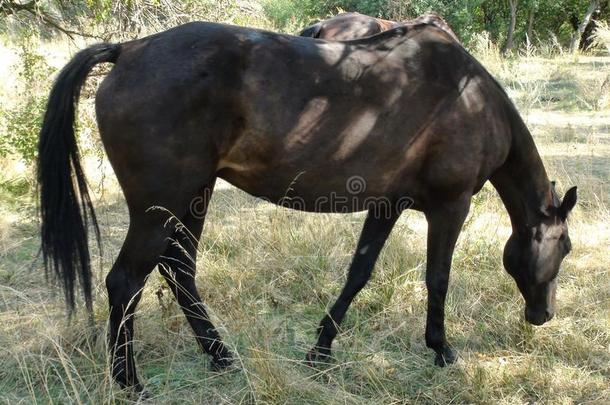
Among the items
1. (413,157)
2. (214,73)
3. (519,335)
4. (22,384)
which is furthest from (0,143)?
(519,335)

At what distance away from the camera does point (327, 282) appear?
13.1 ft

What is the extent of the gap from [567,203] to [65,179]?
2.84 m

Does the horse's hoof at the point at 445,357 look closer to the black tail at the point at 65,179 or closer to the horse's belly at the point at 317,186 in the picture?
the horse's belly at the point at 317,186

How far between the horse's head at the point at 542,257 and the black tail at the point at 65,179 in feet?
8.41

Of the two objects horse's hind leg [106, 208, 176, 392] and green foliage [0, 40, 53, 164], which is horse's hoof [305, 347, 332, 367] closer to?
horse's hind leg [106, 208, 176, 392]

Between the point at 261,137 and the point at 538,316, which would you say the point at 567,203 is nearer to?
the point at 538,316

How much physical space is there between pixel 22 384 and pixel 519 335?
2898 mm

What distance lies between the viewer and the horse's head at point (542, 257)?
131 inches

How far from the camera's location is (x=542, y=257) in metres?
3.32

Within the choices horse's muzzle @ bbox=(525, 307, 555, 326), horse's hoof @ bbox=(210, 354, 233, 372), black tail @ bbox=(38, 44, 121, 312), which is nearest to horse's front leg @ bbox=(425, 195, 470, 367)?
horse's muzzle @ bbox=(525, 307, 555, 326)

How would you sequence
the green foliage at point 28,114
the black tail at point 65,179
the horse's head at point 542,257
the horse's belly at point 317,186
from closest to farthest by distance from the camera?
the black tail at point 65,179
the horse's belly at point 317,186
the horse's head at point 542,257
the green foliage at point 28,114

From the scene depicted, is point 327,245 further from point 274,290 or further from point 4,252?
point 4,252

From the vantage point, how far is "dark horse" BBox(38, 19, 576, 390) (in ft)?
7.95

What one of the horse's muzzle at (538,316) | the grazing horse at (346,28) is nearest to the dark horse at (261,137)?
the horse's muzzle at (538,316)
